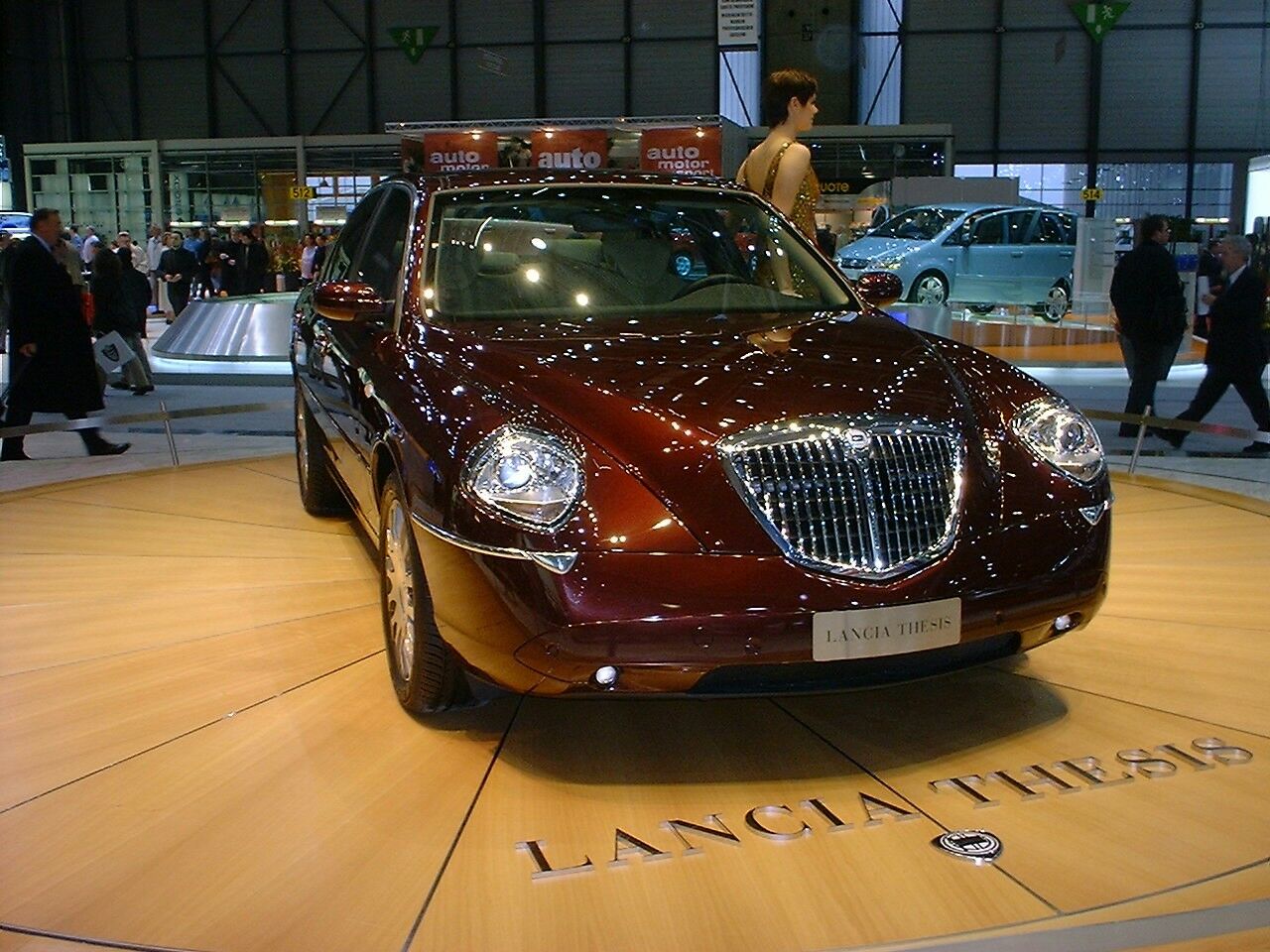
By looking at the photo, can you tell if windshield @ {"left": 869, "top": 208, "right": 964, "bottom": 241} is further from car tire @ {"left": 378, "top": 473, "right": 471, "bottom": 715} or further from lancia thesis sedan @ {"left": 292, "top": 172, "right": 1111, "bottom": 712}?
car tire @ {"left": 378, "top": 473, "right": 471, "bottom": 715}

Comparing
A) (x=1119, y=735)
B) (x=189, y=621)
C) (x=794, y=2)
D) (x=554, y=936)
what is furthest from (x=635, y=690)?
(x=794, y=2)

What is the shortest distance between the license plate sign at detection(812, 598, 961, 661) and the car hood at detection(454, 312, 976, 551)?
9.5 inches

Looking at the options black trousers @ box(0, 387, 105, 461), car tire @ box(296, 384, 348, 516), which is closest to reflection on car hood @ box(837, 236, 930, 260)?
black trousers @ box(0, 387, 105, 461)

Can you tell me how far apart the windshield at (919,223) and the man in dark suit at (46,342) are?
1088 centimetres

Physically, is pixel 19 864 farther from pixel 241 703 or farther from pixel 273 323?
pixel 273 323

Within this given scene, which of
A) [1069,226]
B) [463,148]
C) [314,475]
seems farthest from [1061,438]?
[463,148]

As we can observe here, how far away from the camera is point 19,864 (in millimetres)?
2699

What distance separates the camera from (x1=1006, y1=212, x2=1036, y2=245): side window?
1653 centimetres

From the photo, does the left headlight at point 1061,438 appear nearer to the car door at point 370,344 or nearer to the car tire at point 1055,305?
the car door at point 370,344

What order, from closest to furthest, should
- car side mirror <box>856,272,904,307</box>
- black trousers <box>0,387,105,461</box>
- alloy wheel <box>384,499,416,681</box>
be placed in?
alloy wheel <box>384,499,416,681</box>, car side mirror <box>856,272,904,307</box>, black trousers <box>0,387,105,461</box>

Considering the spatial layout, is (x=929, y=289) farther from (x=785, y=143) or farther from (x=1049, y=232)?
(x=785, y=143)

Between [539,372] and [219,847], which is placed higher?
[539,372]

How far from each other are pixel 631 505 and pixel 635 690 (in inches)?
16.0

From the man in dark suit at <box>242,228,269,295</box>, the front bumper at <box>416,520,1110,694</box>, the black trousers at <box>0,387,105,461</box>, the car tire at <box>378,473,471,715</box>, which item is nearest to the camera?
the front bumper at <box>416,520,1110,694</box>
